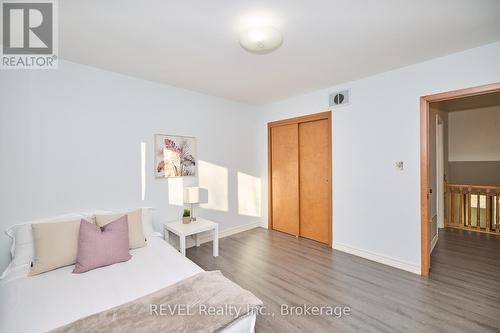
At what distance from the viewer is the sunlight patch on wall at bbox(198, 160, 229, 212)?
357 centimetres

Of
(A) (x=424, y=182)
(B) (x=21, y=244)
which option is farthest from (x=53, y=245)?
(A) (x=424, y=182)

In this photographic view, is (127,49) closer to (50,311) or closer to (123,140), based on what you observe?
(123,140)

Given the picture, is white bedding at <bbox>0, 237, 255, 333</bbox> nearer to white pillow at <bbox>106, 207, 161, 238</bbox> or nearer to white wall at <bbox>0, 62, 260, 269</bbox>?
white pillow at <bbox>106, 207, 161, 238</bbox>

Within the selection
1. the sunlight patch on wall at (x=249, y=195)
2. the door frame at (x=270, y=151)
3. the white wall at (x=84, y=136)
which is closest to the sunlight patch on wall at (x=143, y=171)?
the white wall at (x=84, y=136)

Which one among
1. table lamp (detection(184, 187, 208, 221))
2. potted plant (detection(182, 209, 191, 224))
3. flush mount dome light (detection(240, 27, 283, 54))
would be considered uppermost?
flush mount dome light (detection(240, 27, 283, 54))

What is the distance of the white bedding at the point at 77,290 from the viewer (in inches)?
52.2

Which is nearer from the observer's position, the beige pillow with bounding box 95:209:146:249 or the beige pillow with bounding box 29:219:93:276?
the beige pillow with bounding box 29:219:93:276

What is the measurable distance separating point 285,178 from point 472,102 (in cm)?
371

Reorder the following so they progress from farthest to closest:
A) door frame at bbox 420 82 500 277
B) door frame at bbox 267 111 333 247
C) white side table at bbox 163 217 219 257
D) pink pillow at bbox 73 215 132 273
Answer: door frame at bbox 267 111 333 247 → white side table at bbox 163 217 219 257 → door frame at bbox 420 82 500 277 → pink pillow at bbox 73 215 132 273

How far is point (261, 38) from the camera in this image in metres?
1.80

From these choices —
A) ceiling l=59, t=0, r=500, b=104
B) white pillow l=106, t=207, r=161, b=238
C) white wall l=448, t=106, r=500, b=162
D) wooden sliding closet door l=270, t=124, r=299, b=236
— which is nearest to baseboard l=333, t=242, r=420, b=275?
wooden sliding closet door l=270, t=124, r=299, b=236

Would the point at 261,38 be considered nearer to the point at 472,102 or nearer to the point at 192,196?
the point at 192,196

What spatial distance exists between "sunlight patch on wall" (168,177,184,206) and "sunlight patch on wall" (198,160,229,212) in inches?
13.1

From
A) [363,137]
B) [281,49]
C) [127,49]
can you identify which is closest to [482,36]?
[363,137]
